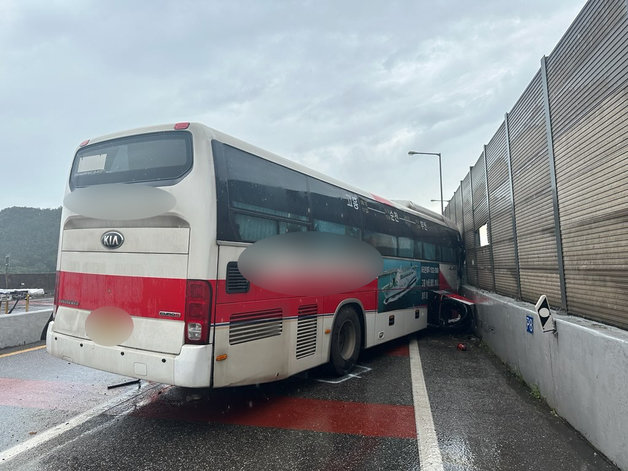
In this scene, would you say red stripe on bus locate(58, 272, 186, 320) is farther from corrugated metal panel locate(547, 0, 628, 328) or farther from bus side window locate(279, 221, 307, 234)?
corrugated metal panel locate(547, 0, 628, 328)

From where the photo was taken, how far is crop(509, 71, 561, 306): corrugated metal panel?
544cm

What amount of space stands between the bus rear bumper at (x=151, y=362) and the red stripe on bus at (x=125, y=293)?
1.26 feet

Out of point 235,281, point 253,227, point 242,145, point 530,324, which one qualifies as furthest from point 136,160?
point 530,324

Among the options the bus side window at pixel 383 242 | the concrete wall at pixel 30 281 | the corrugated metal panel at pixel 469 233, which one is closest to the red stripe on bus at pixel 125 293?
the bus side window at pixel 383 242

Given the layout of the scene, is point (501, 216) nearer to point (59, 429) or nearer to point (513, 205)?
point (513, 205)

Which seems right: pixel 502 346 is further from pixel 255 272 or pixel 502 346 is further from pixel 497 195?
pixel 255 272

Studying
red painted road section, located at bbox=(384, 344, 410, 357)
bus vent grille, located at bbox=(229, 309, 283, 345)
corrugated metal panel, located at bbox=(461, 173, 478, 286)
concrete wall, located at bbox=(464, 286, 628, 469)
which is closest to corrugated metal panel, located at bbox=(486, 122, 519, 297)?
concrete wall, located at bbox=(464, 286, 628, 469)

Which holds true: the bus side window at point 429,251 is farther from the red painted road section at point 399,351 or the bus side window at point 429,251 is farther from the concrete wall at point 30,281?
the concrete wall at point 30,281

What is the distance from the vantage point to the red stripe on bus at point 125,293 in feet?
13.0

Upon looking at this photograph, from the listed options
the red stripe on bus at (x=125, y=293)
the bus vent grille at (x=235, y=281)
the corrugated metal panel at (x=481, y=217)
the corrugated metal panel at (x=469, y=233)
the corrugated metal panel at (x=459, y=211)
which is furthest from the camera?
the corrugated metal panel at (x=459, y=211)

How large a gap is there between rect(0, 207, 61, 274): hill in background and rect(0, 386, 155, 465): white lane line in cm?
5771

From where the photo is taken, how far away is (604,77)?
3.94 metres

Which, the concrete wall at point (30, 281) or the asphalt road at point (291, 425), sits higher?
the concrete wall at point (30, 281)

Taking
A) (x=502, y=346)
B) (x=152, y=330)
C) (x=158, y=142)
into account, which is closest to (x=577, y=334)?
(x=502, y=346)
